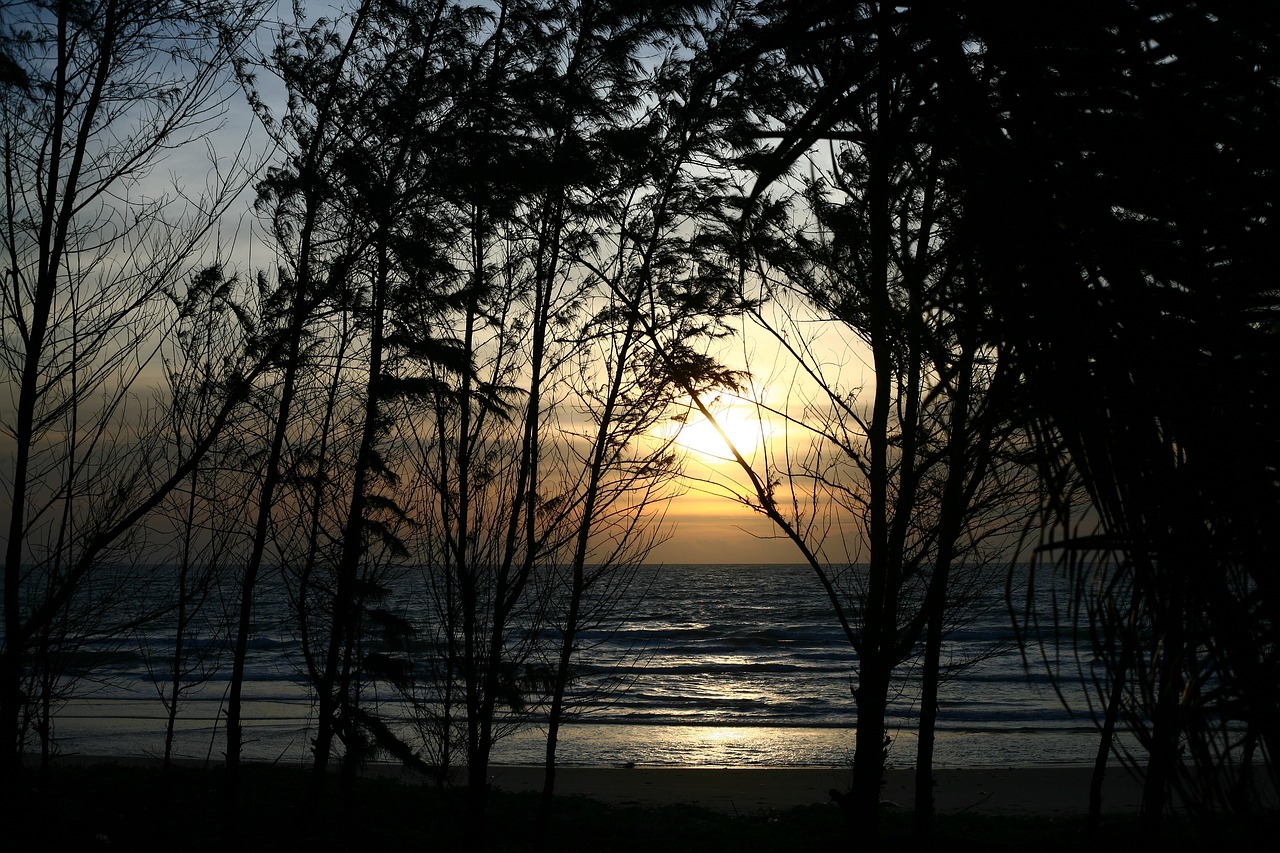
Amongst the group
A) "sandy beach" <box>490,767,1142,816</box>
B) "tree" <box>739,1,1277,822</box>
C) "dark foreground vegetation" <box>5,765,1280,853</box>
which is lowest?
"sandy beach" <box>490,767,1142,816</box>

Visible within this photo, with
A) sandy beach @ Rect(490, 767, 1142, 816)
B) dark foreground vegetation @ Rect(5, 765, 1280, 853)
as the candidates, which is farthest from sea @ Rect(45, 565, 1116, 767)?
dark foreground vegetation @ Rect(5, 765, 1280, 853)

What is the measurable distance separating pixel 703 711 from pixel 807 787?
27.4 feet

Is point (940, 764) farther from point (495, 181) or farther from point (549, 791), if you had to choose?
point (495, 181)

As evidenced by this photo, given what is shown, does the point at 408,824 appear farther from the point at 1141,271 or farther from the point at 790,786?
the point at 1141,271

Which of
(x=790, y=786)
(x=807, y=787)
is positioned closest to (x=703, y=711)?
(x=790, y=786)

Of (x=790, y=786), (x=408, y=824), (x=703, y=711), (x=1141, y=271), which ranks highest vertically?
(x=1141, y=271)

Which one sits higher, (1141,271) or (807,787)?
(1141,271)

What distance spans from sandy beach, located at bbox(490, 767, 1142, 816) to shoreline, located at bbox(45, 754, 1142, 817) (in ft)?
0.05

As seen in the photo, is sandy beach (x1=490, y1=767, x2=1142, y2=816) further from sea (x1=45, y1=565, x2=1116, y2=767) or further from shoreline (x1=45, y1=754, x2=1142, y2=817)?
sea (x1=45, y1=565, x2=1116, y2=767)

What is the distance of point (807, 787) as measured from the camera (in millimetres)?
16500

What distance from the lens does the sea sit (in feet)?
62.6

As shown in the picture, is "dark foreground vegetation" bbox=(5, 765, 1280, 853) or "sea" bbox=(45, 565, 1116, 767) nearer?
"dark foreground vegetation" bbox=(5, 765, 1280, 853)

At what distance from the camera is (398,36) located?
8.92m

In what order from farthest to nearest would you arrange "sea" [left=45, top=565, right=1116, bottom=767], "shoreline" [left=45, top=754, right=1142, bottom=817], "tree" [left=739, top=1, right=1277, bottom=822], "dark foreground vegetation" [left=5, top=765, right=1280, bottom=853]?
"sea" [left=45, top=565, right=1116, bottom=767]
"shoreline" [left=45, top=754, right=1142, bottom=817]
"dark foreground vegetation" [left=5, top=765, right=1280, bottom=853]
"tree" [left=739, top=1, right=1277, bottom=822]
